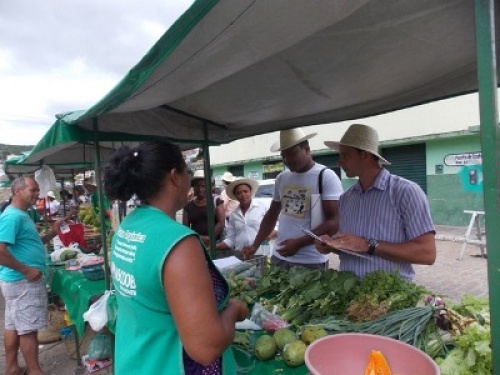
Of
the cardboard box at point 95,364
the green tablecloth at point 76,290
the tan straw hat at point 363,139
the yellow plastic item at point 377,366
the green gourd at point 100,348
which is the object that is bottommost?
the cardboard box at point 95,364

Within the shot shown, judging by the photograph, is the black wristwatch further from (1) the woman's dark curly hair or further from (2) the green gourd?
(2) the green gourd

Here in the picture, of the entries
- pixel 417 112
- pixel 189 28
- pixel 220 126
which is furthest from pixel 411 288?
pixel 417 112

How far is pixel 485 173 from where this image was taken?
0.96 metres

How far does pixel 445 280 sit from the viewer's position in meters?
6.27

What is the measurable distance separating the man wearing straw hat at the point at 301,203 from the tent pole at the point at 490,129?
2123mm

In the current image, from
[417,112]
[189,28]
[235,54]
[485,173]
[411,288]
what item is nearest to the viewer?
[485,173]

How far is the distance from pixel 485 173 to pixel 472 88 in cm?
187

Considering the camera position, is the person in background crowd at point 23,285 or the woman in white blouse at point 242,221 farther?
the woman in white blouse at point 242,221

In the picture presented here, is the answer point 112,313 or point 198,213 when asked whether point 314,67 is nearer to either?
point 112,313

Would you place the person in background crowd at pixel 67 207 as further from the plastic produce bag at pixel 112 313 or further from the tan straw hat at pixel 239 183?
the plastic produce bag at pixel 112 313

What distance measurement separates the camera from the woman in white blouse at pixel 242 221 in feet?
15.3

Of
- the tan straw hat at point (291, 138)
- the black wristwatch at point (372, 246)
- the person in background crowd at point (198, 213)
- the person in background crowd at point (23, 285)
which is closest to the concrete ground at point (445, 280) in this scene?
the person in background crowd at point (23, 285)

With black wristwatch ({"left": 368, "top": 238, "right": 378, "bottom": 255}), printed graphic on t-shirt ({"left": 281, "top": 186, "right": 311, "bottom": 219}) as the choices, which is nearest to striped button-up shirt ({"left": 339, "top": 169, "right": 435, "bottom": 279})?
black wristwatch ({"left": 368, "top": 238, "right": 378, "bottom": 255})

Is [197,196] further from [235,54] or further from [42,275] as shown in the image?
[235,54]
